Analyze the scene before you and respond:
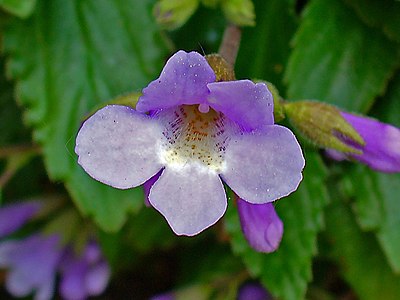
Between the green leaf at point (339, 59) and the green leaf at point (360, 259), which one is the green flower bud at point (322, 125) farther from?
the green leaf at point (360, 259)

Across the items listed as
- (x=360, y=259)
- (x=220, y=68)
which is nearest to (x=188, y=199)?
(x=220, y=68)

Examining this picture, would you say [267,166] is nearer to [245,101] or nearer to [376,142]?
[245,101]

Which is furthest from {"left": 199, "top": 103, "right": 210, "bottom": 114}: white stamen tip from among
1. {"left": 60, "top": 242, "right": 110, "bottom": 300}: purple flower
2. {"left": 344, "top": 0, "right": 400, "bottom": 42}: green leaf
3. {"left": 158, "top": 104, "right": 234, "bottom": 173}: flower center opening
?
{"left": 60, "top": 242, "right": 110, "bottom": 300}: purple flower

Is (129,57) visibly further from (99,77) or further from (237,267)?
(237,267)

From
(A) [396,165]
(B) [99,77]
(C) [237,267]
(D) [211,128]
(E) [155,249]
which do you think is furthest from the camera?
(E) [155,249]

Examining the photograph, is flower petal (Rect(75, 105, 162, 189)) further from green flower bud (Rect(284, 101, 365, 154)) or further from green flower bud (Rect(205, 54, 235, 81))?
green flower bud (Rect(284, 101, 365, 154))

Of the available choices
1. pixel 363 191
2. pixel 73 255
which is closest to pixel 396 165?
pixel 363 191
